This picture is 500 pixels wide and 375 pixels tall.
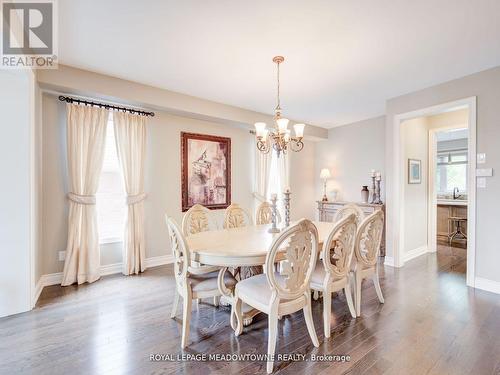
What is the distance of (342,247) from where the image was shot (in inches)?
88.5

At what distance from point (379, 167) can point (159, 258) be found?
426 centimetres

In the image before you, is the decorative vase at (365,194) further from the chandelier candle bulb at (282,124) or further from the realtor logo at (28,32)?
the realtor logo at (28,32)

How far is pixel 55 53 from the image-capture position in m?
2.59

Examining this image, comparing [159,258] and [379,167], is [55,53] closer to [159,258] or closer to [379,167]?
[159,258]

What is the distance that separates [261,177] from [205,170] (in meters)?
1.19

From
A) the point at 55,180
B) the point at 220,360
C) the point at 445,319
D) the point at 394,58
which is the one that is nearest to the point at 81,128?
the point at 55,180

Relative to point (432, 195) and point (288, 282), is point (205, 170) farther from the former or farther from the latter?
point (432, 195)

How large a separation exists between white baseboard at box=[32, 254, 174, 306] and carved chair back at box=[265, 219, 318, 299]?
2564 millimetres

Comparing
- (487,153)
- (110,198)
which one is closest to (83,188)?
(110,198)

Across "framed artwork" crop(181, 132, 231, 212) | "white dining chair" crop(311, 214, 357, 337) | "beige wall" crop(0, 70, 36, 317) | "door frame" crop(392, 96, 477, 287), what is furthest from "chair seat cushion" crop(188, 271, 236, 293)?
"door frame" crop(392, 96, 477, 287)

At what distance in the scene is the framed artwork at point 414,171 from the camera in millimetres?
4293

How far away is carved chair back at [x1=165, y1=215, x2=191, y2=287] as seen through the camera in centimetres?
199

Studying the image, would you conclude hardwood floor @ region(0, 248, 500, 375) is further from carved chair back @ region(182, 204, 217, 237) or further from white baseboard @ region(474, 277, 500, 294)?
carved chair back @ region(182, 204, 217, 237)

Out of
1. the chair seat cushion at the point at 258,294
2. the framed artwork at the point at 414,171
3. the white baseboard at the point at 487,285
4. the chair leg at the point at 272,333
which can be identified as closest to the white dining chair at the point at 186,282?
the chair seat cushion at the point at 258,294
